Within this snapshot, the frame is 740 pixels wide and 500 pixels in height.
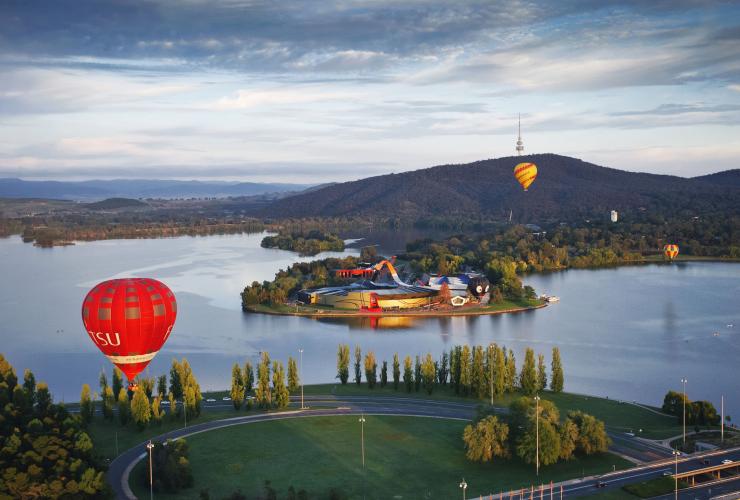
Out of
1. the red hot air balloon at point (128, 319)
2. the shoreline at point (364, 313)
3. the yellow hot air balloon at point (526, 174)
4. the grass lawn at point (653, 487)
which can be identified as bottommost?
the grass lawn at point (653, 487)

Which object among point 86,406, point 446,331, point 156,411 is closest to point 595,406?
point 156,411

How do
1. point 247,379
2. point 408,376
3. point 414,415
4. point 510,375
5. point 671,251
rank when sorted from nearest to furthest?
point 414,415, point 247,379, point 510,375, point 408,376, point 671,251

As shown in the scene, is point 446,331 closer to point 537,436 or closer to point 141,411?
point 141,411

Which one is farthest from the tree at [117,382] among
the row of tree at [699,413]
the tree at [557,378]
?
the row of tree at [699,413]

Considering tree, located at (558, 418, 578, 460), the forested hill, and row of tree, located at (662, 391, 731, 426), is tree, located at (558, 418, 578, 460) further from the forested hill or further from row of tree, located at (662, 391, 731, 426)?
the forested hill

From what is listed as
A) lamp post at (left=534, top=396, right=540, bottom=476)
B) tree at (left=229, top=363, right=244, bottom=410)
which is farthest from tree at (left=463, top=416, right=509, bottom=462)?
tree at (left=229, top=363, right=244, bottom=410)

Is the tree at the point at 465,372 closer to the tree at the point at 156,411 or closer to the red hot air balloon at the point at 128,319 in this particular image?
the red hot air balloon at the point at 128,319
